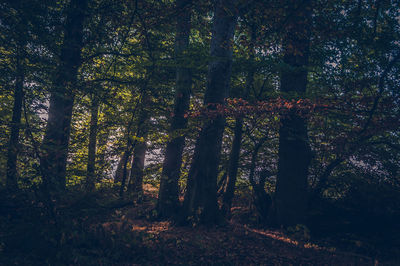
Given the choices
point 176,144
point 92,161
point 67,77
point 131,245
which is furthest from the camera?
point 176,144

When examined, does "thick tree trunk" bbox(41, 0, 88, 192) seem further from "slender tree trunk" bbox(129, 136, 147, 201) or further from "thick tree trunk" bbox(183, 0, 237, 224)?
"slender tree trunk" bbox(129, 136, 147, 201)

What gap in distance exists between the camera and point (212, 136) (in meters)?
8.23

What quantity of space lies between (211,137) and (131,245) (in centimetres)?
389

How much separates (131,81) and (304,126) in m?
6.42

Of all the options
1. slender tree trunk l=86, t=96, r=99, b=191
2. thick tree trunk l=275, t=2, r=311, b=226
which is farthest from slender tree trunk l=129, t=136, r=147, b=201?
thick tree trunk l=275, t=2, r=311, b=226

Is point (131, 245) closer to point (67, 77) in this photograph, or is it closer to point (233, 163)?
point (67, 77)

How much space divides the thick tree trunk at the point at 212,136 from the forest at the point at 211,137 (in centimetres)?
4

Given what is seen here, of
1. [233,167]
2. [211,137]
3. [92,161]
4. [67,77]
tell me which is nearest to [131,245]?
[211,137]

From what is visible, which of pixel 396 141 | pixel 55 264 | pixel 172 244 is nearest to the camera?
pixel 55 264

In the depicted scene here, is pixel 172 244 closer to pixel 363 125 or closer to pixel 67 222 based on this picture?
pixel 67 222

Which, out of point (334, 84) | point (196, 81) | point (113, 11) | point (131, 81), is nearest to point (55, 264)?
point (131, 81)

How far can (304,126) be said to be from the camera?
29.8 ft

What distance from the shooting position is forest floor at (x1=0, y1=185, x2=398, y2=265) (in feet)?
15.7

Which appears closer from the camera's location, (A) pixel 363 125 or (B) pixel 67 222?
(B) pixel 67 222
